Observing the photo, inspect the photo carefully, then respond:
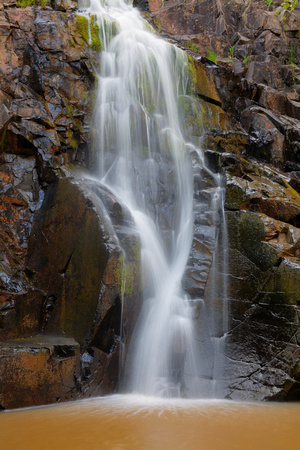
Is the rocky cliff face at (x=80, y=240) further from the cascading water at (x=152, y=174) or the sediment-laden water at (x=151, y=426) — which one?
the sediment-laden water at (x=151, y=426)

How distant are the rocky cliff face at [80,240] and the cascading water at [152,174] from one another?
0.39 metres

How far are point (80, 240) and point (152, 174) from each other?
10.4ft

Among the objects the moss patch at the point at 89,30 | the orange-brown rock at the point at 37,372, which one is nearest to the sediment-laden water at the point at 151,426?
the orange-brown rock at the point at 37,372

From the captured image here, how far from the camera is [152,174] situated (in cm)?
912

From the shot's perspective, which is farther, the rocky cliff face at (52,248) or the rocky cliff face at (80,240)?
the rocky cliff face at (80,240)

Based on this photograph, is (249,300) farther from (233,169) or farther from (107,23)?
(107,23)

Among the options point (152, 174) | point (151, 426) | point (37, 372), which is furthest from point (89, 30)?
point (151, 426)

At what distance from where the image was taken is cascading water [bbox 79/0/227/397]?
6328mm

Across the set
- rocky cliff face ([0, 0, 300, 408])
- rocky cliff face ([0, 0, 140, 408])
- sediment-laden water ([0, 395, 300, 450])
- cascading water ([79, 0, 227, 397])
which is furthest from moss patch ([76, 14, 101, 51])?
sediment-laden water ([0, 395, 300, 450])

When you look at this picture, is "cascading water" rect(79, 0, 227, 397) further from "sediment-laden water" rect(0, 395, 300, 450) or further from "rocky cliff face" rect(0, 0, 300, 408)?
"sediment-laden water" rect(0, 395, 300, 450)

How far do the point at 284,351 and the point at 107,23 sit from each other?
10173mm

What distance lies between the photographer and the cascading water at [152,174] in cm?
633

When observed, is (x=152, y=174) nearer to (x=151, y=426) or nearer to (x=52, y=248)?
(x=52, y=248)

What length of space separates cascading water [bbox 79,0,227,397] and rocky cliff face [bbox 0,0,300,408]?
1.29 ft
